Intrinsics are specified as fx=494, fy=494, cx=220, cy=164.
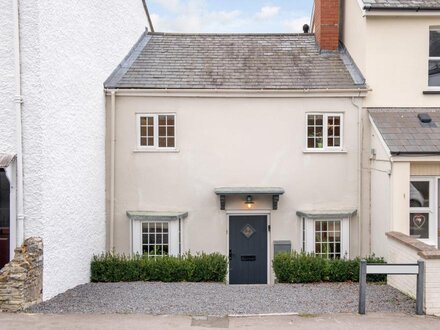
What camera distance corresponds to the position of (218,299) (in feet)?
35.3

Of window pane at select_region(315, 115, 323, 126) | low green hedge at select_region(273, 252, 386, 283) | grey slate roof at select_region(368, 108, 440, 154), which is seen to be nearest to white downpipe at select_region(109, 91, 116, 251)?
low green hedge at select_region(273, 252, 386, 283)

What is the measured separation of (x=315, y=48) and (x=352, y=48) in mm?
1468

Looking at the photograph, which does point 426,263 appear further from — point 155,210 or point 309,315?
point 155,210

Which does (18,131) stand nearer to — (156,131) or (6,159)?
(6,159)

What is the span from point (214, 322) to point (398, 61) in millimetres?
9597

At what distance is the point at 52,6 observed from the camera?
10641mm

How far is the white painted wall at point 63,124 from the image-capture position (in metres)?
10.2

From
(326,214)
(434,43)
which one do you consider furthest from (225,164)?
(434,43)

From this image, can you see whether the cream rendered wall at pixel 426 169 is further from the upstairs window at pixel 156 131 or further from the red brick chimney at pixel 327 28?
the upstairs window at pixel 156 131

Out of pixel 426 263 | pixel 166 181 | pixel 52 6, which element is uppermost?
pixel 52 6

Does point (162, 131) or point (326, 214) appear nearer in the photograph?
point (326, 214)

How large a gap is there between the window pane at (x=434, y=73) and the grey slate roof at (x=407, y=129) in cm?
84

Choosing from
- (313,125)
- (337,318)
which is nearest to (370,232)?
(313,125)

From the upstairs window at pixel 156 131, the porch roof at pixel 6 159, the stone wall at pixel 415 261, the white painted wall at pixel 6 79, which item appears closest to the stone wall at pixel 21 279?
the porch roof at pixel 6 159
